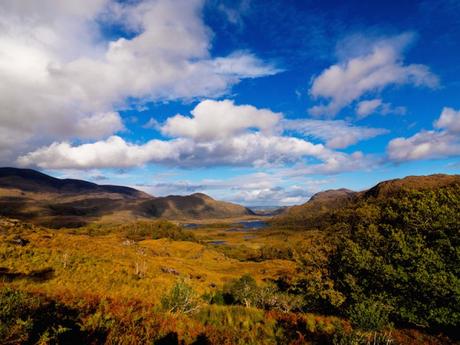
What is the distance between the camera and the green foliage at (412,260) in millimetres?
18328

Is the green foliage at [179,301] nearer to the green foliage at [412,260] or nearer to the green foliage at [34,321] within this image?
the green foliage at [34,321]

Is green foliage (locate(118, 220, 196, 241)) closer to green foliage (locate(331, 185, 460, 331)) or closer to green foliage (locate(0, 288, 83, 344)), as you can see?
green foliage (locate(331, 185, 460, 331))

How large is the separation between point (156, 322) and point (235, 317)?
6.11 metres

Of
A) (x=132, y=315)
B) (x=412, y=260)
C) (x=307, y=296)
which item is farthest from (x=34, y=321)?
(x=307, y=296)

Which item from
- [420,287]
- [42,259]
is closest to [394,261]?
[420,287]

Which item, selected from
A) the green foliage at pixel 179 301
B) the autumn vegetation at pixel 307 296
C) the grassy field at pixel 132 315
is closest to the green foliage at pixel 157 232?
the grassy field at pixel 132 315

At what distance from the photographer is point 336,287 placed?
2522 centimetres

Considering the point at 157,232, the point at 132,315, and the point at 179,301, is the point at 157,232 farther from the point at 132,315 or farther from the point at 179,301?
the point at 132,315

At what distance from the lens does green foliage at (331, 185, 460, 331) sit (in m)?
18.3

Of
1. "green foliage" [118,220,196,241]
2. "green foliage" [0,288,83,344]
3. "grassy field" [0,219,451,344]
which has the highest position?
"green foliage" [0,288,83,344]

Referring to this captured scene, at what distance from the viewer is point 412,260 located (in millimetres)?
19625

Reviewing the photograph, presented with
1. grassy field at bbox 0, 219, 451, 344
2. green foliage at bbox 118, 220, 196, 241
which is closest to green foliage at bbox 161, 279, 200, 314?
grassy field at bbox 0, 219, 451, 344

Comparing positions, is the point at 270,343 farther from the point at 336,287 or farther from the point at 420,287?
Result: the point at 336,287

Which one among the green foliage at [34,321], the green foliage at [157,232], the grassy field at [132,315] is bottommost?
the green foliage at [157,232]
